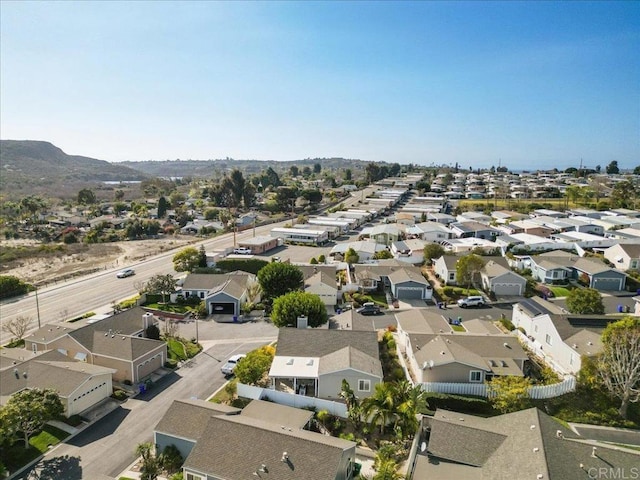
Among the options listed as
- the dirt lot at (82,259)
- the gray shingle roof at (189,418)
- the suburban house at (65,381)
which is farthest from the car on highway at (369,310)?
the dirt lot at (82,259)

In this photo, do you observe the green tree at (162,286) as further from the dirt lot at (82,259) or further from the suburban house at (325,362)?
the dirt lot at (82,259)

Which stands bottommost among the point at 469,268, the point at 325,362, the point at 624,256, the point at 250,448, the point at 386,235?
the point at 325,362

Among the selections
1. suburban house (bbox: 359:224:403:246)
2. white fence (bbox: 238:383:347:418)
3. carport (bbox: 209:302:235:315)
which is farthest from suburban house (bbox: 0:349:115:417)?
suburban house (bbox: 359:224:403:246)

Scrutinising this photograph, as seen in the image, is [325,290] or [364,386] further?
[325,290]

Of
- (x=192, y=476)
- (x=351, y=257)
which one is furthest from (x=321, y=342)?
(x=351, y=257)

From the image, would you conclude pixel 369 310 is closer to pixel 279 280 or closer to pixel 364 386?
pixel 279 280

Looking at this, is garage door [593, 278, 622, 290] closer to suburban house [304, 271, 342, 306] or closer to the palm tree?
suburban house [304, 271, 342, 306]
